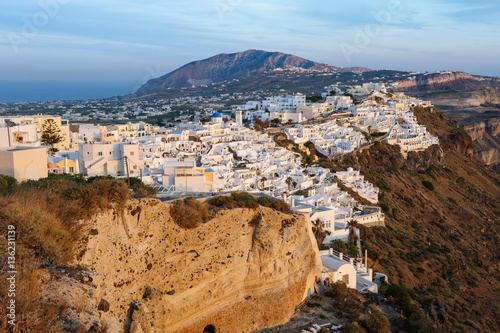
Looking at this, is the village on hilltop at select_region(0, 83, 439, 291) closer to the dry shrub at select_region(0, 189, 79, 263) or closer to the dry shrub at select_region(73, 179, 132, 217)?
the dry shrub at select_region(73, 179, 132, 217)

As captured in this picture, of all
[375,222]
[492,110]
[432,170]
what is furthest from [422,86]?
[375,222]

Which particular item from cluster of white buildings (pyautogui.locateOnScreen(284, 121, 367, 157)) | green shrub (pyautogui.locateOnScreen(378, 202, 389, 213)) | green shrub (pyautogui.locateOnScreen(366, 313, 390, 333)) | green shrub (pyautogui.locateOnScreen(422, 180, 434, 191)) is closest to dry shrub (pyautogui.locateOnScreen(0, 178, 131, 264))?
green shrub (pyautogui.locateOnScreen(366, 313, 390, 333))

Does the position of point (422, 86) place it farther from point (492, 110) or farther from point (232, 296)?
point (232, 296)

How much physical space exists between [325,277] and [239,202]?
4.66 m

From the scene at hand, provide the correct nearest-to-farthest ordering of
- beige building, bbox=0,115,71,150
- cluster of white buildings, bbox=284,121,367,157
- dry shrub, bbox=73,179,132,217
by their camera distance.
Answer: dry shrub, bbox=73,179,132,217, beige building, bbox=0,115,71,150, cluster of white buildings, bbox=284,121,367,157

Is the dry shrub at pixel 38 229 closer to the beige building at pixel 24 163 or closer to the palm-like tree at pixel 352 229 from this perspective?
the beige building at pixel 24 163

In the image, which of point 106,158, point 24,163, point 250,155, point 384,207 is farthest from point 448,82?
point 24,163

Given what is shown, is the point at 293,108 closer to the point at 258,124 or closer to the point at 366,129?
the point at 366,129

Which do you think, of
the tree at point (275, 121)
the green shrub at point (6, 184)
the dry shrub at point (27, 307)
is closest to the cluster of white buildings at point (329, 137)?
the tree at point (275, 121)

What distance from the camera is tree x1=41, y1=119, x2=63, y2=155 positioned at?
93.2 feet

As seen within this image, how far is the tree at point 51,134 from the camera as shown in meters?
28.4

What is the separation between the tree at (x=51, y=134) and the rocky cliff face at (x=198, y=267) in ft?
63.5

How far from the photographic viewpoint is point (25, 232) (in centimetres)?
773

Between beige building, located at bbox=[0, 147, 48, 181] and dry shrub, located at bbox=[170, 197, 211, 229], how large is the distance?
5.72 meters
